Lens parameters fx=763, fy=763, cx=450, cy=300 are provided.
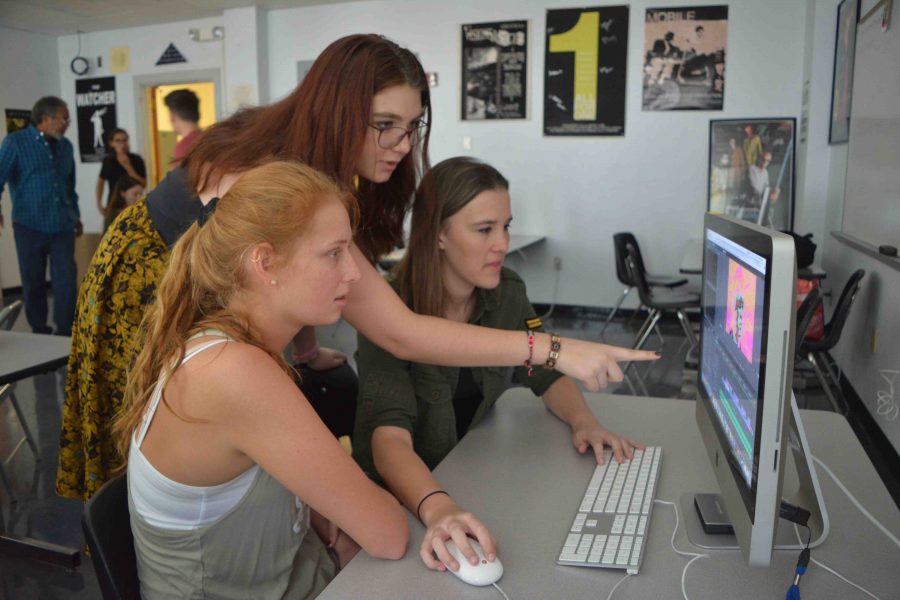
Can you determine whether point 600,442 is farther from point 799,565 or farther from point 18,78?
point 18,78

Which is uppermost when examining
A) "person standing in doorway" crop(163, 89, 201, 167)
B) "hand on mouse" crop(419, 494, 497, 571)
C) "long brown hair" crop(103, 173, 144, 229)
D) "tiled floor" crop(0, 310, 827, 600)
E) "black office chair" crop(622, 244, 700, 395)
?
"person standing in doorway" crop(163, 89, 201, 167)

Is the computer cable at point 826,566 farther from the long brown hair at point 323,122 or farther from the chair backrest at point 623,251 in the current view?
the chair backrest at point 623,251

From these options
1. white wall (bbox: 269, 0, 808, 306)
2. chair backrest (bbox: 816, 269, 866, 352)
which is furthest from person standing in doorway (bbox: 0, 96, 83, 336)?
chair backrest (bbox: 816, 269, 866, 352)

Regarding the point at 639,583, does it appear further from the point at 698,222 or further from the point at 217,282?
the point at 698,222

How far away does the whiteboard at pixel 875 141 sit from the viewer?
307 centimetres

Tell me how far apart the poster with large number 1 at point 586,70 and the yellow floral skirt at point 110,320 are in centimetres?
498

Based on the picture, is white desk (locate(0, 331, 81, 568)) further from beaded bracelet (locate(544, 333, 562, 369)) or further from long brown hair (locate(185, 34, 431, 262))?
beaded bracelet (locate(544, 333, 562, 369))

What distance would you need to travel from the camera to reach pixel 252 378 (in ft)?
3.21

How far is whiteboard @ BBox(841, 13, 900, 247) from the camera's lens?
3.07 m

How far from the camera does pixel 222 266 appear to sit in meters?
1.09

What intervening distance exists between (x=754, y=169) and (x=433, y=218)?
4.63 meters

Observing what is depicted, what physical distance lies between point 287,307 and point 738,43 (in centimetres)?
539

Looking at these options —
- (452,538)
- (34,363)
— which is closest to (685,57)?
(34,363)

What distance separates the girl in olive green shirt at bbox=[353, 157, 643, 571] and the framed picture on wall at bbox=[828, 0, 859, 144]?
10.7 ft
